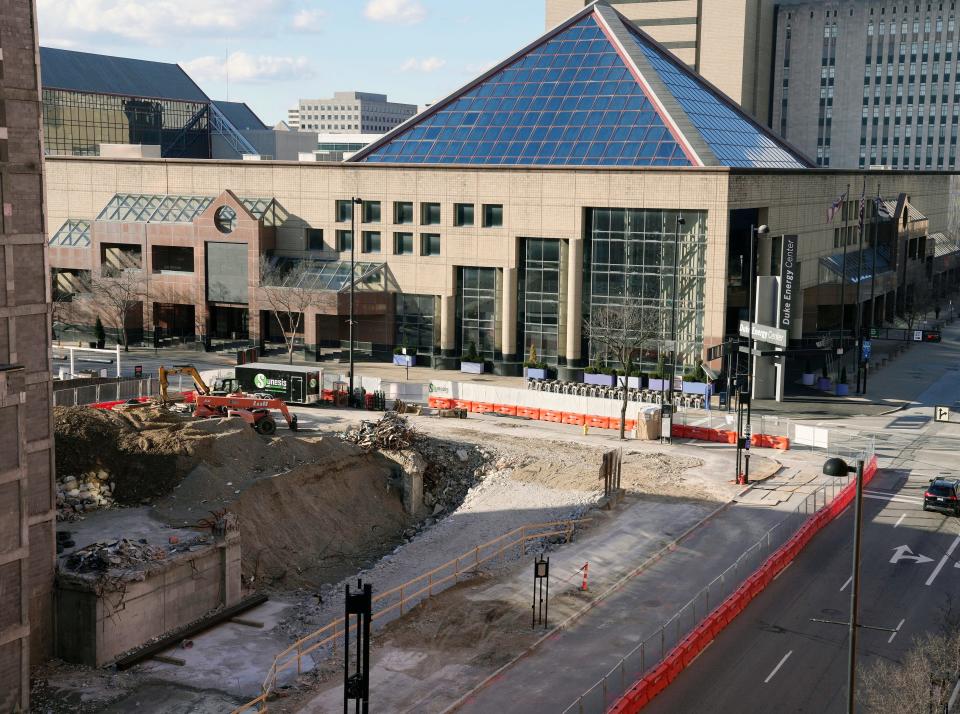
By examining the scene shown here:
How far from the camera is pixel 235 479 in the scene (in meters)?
42.5

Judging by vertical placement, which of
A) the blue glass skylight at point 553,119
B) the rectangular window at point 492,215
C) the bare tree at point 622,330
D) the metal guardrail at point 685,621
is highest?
the blue glass skylight at point 553,119

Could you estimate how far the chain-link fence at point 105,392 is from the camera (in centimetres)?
5412

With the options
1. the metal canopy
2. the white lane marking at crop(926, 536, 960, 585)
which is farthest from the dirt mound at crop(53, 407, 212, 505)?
the metal canopy

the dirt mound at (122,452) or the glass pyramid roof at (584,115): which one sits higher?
the glass pyramid roof at (584,115)

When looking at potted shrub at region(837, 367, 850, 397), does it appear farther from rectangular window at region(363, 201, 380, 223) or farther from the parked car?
rectangular window at region(363, 201, 380, 223)

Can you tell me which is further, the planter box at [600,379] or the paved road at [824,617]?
the planter box at [600,379]

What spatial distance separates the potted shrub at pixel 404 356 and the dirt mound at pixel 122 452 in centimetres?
2881

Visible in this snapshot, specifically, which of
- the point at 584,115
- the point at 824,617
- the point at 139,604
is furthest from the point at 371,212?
the point at 824,617

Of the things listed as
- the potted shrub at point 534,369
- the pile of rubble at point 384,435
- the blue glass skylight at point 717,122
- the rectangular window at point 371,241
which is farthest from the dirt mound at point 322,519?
the blue glass skylight at point 717,122

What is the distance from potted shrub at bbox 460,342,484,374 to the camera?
7194 centimetres

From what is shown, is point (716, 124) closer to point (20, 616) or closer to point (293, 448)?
point (293, 448)

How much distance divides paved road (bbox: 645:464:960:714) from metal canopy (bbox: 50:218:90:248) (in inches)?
2415

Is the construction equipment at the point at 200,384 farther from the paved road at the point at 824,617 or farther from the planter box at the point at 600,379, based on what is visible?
the paved road at the point at 824,617

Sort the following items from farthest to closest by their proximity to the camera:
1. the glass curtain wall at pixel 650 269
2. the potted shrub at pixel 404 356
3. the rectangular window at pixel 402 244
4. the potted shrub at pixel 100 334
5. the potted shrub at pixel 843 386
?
the potted shrub at pixel 100 334 → the rectangular window at pixel 402 244 → the potted shrub at pixel 404 356 → the potted shrub at pixel 843 386 → the glass curtain wall at pixel 650 269
